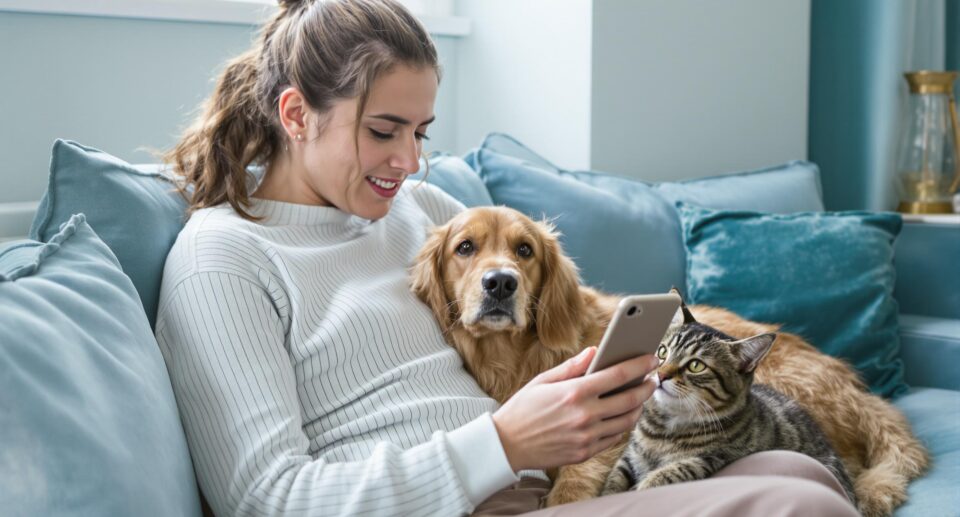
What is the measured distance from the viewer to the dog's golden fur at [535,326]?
1.70m

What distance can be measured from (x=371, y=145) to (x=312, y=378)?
1.29 feet

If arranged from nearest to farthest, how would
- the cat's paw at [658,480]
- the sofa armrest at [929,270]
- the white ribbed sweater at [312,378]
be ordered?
the white ribbed sweater at [312,378]
the cat's paw at [658,480]
the sofa armrest at [929,270]

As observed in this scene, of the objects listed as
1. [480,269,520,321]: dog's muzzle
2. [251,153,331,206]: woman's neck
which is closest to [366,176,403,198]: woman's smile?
[251,153,331,206]: woman's neck

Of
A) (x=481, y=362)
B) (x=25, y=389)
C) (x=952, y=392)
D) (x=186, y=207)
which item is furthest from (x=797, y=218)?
(x=25, y=389)

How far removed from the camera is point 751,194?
270 centimetres

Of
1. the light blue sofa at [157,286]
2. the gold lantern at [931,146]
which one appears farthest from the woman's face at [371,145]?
the gold lantern at [931,146]

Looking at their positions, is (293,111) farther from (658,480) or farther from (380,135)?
(658,480)

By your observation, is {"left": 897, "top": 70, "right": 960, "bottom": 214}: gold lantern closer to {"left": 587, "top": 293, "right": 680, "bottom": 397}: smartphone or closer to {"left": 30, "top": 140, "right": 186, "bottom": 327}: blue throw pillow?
{"left": 587, "top": 293, "right": 680, "bottom": 397}: smartphone

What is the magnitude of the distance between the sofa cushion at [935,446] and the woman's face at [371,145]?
1069 millimetres

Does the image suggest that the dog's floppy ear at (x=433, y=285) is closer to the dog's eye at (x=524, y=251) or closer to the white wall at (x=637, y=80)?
the dog's eye at (x=524, y=251)

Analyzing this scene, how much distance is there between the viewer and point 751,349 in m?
1.46

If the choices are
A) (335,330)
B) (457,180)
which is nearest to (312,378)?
Result: (335,330)

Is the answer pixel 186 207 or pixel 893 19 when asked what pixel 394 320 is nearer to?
pixel 186 207

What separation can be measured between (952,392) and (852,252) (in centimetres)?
42
